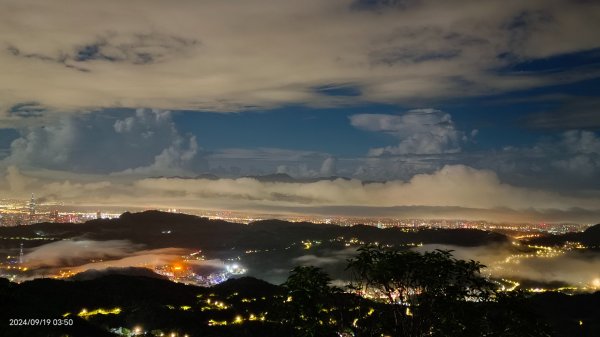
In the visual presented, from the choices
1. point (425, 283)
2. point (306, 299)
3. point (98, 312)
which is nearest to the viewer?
point (306, 299)

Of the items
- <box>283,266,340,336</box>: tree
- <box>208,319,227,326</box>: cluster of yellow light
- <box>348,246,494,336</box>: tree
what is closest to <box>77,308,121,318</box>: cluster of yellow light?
<box>208,319,227,326</box>: cluster of yellow light

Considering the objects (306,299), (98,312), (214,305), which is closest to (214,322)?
(214,305)

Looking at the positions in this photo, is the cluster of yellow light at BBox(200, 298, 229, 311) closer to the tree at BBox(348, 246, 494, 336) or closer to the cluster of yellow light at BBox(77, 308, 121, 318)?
the cluster of yellow light at BBox(77, 308, 121, 318)

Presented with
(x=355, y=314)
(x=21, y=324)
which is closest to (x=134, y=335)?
(x=21, y=324)

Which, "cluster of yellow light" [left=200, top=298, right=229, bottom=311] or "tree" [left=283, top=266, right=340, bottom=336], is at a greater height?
"tree" [left=283, top=266, right=340, bottom=336]

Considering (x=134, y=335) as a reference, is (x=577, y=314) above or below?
below

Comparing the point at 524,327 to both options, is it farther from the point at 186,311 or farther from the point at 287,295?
the point at 186,311

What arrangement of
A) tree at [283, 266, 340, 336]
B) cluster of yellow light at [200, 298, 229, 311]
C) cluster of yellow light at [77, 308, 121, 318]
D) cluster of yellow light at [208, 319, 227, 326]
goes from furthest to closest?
cluster of yellow light at [200, 298, 229, 311] < cluster of yellow light at [208, 319, 227, 326] < cluster of yellow light at [77, 308, 121, 318] < tree at [283, 266, 340, 336]

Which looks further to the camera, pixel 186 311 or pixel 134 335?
pixel 186 311

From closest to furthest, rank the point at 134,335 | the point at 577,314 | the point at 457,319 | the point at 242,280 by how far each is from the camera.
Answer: the point at 457,319 → the point at 134,335 → the point at 577,314 → the point at 242,280

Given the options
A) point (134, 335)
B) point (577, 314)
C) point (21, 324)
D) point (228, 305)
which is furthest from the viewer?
point (577, 314)

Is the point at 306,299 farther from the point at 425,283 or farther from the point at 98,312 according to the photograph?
the point at 98,312
